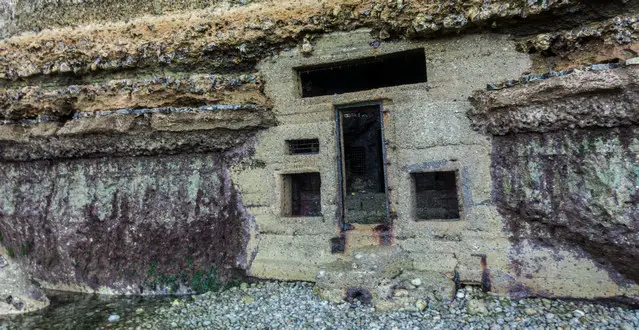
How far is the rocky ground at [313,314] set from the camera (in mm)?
4316

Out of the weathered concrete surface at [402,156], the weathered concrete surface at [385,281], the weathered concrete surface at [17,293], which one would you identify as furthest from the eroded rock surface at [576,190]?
the weathered concrete surface at [17,293]

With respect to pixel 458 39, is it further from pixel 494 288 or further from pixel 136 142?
pixel 136 142

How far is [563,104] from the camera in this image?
459cm

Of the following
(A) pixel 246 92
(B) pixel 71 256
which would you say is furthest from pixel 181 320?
(A) pixel 246 92

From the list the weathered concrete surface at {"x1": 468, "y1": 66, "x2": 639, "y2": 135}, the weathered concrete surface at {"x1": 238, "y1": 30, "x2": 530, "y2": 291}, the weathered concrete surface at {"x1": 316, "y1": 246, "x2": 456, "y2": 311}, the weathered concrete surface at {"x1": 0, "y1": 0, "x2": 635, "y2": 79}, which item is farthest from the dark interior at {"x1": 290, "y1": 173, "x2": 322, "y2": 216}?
the weathered concrete surface at {"x1": 468, "y1": 66, "x2": 639, "y2": 135}

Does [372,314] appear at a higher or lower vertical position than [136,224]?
lower

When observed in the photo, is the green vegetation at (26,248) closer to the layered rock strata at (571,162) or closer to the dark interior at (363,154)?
the dark interior at (363,154)

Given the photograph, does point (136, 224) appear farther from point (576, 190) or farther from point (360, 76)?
point (576, 190)

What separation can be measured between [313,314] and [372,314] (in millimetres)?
710

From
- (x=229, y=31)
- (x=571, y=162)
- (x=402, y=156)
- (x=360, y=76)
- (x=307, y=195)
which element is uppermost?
(x=229, y=31)

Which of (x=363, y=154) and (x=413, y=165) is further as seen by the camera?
(x=363, y=154)

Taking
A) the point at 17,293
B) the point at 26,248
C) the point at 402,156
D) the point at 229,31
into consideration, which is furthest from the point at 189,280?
the point at 229,31

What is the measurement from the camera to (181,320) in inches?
201

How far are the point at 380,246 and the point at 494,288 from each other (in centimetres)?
147
